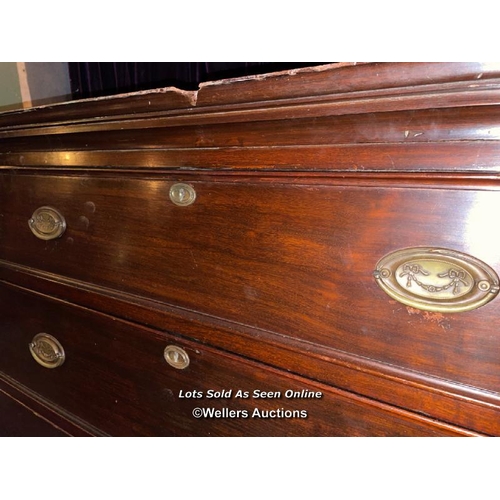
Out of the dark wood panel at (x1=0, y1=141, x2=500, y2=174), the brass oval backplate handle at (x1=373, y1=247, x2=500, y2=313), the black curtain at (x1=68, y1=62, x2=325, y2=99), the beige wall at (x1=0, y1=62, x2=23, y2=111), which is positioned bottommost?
the brass oval backplate handle at (x1=373, y1=247, x2=500, y2=313)

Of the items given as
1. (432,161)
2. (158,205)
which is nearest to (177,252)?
(158,205)

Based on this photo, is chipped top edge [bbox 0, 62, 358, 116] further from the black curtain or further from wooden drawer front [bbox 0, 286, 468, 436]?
the black curtain

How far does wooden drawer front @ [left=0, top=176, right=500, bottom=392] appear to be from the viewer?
353 mm

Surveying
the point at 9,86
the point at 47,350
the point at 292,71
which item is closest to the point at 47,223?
the point at 47,350

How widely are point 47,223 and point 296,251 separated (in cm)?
43

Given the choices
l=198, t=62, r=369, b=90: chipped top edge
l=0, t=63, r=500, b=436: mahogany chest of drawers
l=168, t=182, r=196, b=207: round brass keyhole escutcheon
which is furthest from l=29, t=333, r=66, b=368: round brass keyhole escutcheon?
l=198, t=62, r=369, b=90: chipped top edge

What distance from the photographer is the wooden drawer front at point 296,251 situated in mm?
353

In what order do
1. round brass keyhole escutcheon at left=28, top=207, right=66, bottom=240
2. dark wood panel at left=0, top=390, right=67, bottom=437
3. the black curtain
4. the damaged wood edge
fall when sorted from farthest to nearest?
the black curtain
dark wood panel at left=0, top=390, right=67, bottom=437
round brass keyhole escutcheon at left=28, top=207, right=66, bottom=240
the damaged wood edge

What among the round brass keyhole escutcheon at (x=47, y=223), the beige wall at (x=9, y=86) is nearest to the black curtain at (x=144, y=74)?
the beige wall at (x=9, y=86)

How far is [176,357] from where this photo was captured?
21.2 inches

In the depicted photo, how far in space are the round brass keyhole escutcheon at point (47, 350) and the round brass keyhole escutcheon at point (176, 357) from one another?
25 cm

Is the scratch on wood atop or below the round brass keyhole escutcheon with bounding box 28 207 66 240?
below

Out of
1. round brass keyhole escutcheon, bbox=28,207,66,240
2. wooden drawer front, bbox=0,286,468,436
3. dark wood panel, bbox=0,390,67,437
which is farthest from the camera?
dark wood panel, bbox=0,390,67,437
